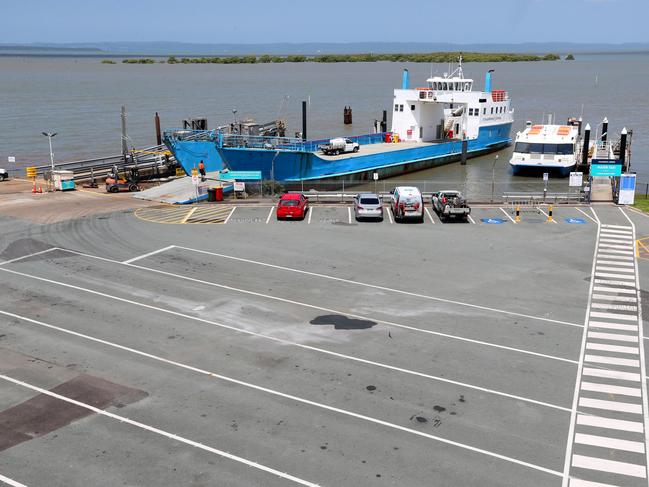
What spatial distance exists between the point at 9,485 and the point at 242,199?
98.9ft

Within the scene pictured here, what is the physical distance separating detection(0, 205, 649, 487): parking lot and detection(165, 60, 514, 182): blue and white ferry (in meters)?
16.1

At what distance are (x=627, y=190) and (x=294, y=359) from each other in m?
29.8

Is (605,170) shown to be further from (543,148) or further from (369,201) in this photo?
(543,148)

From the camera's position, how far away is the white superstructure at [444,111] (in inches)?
2515

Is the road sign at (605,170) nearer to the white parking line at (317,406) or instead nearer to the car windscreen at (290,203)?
the car windscreen at (290,203)

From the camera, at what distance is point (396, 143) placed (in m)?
63.2

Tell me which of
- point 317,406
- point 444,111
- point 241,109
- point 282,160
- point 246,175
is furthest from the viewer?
point 241,109

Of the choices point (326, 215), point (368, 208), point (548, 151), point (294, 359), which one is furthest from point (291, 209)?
point (548, 151)

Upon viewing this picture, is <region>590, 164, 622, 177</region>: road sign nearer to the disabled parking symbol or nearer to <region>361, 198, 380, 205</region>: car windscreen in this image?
the disabled parking symbol

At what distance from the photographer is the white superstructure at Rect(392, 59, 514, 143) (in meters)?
63.9

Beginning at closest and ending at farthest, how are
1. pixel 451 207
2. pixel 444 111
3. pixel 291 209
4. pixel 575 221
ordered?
pixel 451 207, pixel 291 209, pixel 575 221, pixel 444 111

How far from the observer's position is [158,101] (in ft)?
420

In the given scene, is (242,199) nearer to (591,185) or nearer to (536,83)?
(591,185)

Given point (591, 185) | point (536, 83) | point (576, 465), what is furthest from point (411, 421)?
point (536, 83)
